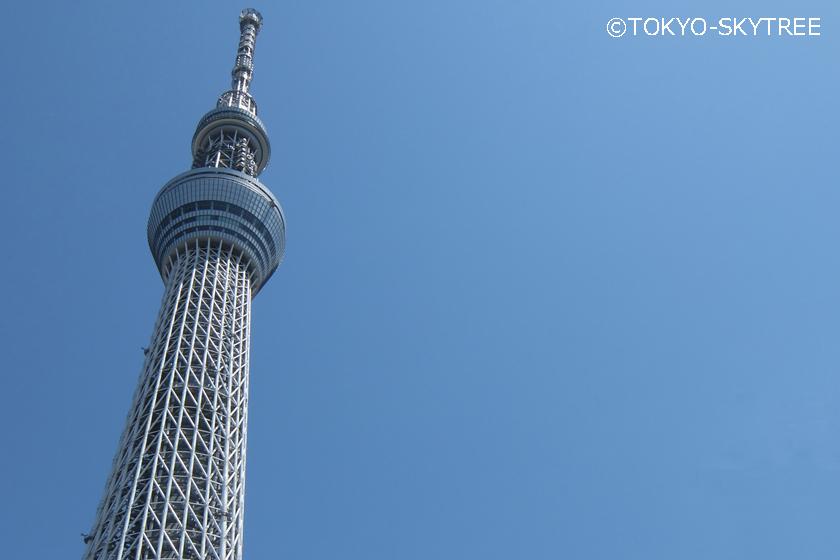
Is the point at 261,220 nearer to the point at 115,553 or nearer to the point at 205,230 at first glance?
the point at 205,230

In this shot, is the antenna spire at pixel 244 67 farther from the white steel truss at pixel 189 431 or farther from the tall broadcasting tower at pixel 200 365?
the white steel truss at pixel 189 431

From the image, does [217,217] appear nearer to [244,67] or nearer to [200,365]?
[200,365]

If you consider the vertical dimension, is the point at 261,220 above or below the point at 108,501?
above

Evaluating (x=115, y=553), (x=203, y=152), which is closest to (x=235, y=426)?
(x=115, y=553)

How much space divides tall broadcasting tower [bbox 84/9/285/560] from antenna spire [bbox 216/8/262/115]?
8.90 feet

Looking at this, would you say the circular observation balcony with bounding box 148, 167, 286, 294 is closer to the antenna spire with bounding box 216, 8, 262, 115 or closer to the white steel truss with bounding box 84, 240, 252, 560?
the white steel truss with bounding box 84, 240, 252, 560

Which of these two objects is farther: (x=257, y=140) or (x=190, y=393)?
(x=257, y=140)

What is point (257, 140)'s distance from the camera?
108 metres

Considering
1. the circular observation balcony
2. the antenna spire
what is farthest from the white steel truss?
the antenna spire

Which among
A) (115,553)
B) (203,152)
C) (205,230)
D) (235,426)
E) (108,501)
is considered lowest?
(115,553)

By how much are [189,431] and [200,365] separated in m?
7.38

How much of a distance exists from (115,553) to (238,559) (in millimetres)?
8227

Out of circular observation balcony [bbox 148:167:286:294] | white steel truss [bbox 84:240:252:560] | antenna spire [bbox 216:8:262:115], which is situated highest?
antenna spire [bbox 216:8:262:115]

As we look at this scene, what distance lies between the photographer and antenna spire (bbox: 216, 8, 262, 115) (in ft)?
373
